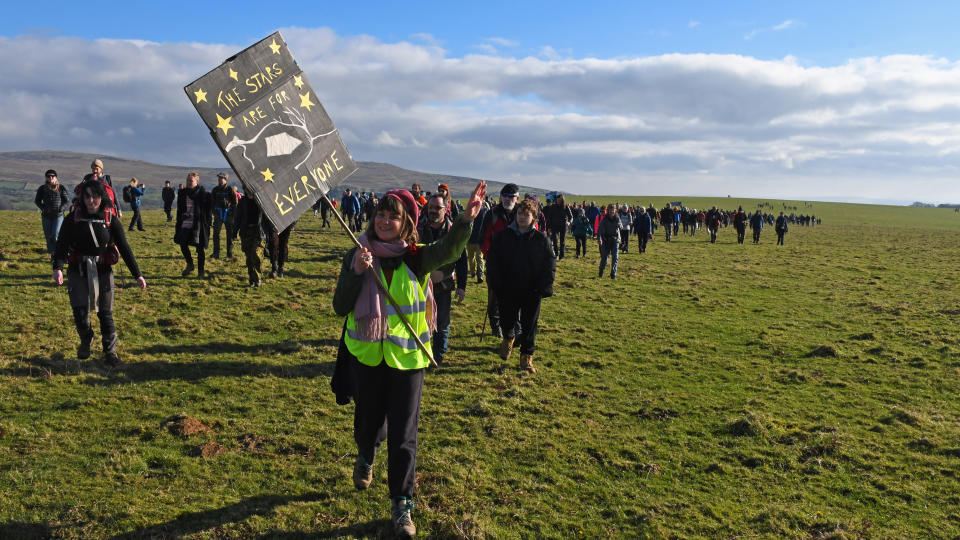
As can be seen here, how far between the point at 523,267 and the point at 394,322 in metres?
3.88

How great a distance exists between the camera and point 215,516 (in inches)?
168

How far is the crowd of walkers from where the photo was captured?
157 inches

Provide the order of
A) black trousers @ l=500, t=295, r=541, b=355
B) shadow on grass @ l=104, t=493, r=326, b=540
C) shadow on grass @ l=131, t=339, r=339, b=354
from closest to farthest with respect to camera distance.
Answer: shadow on grass @ l=104, t=493, r=326, b=540 < black trousers @ l=500, t=295, r=541, b=355 < shadow on grass @ l=131, t=339, r=339, b=354

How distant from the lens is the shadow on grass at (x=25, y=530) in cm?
389

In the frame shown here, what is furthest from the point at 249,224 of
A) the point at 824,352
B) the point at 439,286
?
the point at 824,352

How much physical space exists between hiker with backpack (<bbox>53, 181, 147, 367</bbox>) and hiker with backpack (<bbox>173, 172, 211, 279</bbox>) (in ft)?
17.6

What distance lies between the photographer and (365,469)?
4.52 meters

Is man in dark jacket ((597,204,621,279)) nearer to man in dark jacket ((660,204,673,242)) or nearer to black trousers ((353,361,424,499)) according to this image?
black trousers ((353,361,424,499))

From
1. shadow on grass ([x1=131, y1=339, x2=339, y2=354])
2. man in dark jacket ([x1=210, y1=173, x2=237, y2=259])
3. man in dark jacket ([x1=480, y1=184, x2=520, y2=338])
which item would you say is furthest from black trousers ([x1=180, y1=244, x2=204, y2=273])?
man in dark jacket ([x1=480, y1=184, x2=520, y2=338])

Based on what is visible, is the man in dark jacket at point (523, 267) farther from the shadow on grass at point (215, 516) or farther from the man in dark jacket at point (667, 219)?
the man in dark jacket at point (667, 219)

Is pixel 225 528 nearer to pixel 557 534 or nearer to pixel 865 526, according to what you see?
pixel 557 534

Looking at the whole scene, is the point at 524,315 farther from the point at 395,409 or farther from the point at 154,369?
the point at 154,369

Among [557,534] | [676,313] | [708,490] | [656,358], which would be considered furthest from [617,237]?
[557,534]

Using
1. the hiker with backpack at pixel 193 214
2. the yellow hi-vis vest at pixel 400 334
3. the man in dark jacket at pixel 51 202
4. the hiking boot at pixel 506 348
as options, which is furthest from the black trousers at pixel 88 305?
the man in dark jacket at pixel 51 202
